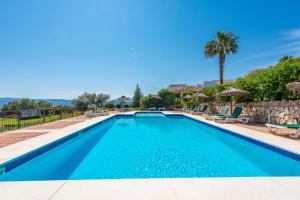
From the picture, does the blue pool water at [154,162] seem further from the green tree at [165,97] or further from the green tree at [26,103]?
the green tree at [26,103]

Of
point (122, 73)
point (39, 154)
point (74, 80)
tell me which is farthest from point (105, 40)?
point (74, 80)

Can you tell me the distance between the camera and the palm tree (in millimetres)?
20609

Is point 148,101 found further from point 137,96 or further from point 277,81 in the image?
point 277,81

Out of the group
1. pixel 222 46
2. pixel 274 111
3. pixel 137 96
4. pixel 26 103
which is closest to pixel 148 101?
pixel 137 96

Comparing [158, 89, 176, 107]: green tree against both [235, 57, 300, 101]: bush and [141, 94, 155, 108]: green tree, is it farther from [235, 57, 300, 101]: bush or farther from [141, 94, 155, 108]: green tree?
[235, 57, 300, 101]: bush

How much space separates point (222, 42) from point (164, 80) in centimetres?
1412

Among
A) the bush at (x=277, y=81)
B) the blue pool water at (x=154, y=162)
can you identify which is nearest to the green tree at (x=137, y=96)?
the bush at (x=277, y=81)

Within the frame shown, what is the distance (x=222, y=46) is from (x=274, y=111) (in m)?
13.4

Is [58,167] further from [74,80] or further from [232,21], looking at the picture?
[74,80]

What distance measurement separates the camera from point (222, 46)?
68.3 ft

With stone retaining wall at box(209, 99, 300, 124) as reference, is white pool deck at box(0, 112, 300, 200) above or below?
below

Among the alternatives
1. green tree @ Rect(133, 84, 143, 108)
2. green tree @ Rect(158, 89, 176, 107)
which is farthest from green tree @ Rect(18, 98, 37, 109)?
green tree @ Rect(158, 89, 176, 107)

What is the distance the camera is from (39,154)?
471 centimetres

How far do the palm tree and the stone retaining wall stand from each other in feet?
34.3
